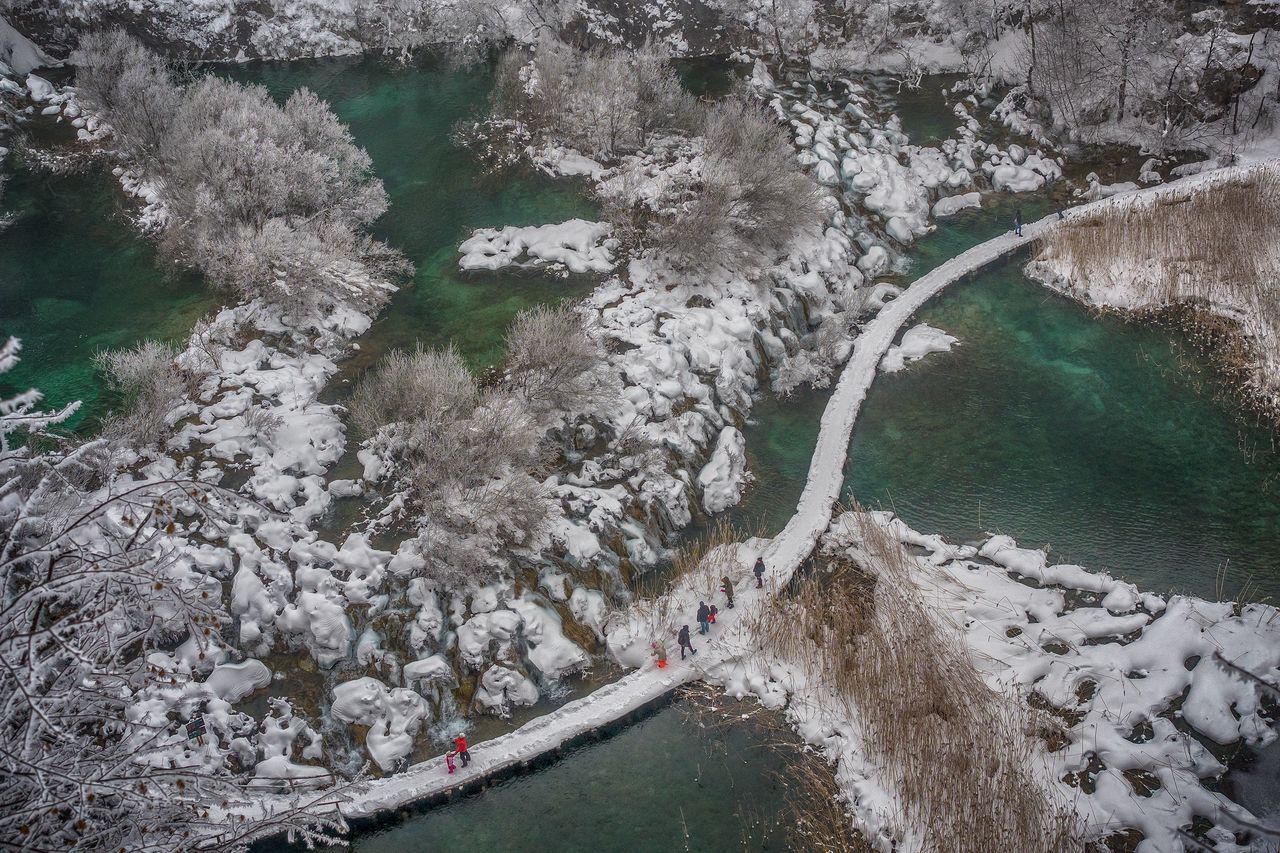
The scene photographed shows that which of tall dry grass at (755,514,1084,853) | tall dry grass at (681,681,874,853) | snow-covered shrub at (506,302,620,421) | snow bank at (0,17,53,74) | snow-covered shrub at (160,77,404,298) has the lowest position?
tall dry grass at (681,681,874,853)

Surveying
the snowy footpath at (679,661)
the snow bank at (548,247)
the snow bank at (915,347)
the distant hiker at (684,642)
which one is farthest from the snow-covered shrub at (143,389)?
the snow bank at (915,347)

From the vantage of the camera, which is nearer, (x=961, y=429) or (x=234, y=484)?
(x=234, y=484)

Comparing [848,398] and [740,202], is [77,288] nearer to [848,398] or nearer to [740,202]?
[740,202]

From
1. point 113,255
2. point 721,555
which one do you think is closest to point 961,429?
point 721,555

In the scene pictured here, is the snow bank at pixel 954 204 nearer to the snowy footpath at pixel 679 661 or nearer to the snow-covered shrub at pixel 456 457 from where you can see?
the snowy footpath at pixel 679 661

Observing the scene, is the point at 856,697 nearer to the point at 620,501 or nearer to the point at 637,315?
the point at 620,501

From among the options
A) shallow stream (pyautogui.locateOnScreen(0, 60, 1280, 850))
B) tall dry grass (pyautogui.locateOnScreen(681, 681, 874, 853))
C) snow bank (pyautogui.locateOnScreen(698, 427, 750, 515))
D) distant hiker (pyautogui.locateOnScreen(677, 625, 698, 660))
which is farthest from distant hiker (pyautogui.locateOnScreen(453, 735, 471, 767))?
snow bank (pyautogui.locateOnScreen(698, 427, 750, 515))

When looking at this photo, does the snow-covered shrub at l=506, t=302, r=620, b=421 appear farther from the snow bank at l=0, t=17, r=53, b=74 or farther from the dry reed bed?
the snow bank at l=0, t=17, r=53, b=74
